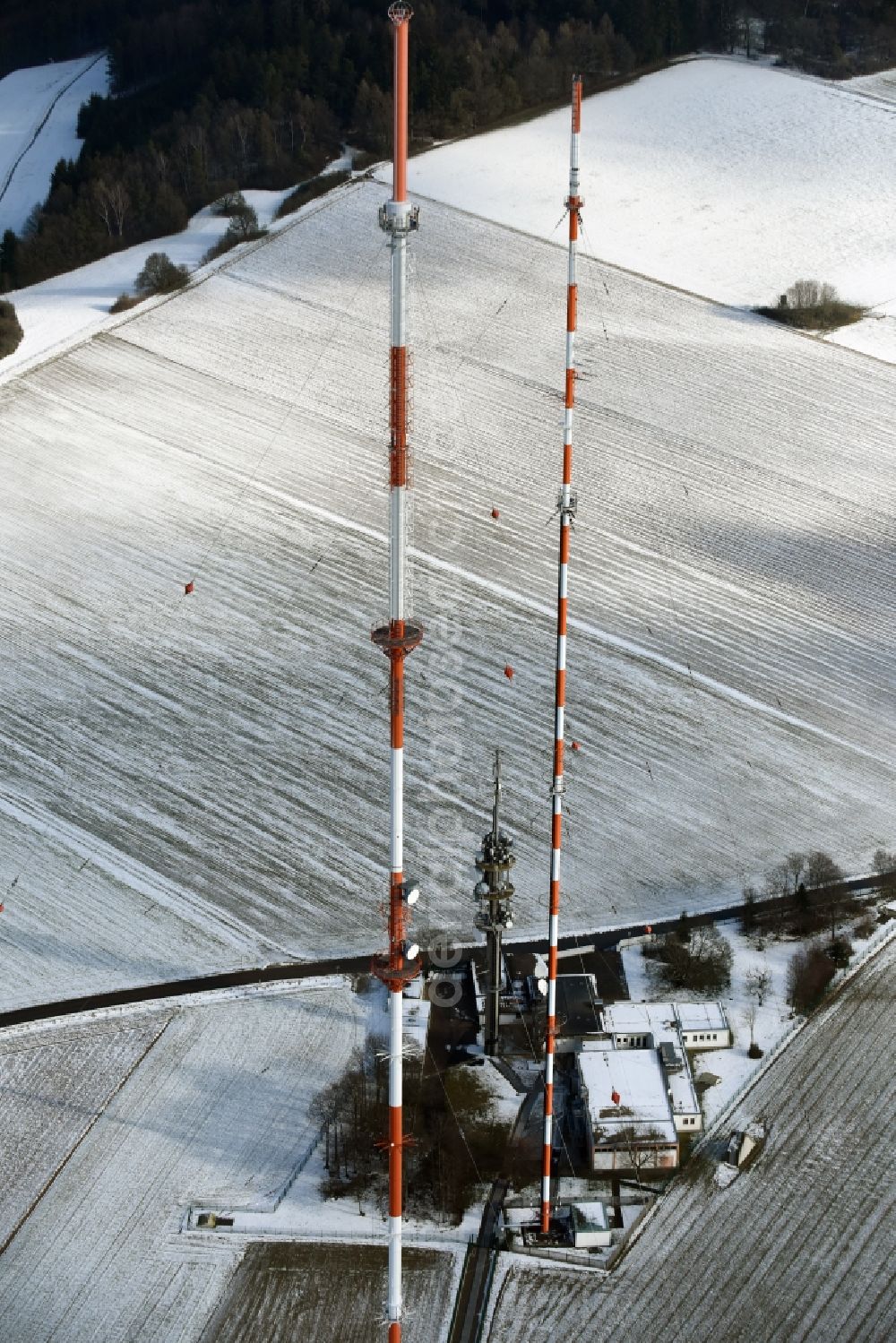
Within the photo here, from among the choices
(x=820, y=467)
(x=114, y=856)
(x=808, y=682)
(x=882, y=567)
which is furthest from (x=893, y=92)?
(x=114, y=856)

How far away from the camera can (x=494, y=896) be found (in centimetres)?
4941

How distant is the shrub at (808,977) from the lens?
2176 inches

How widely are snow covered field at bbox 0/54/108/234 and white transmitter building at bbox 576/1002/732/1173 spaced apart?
86.0m

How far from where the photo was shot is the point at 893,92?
12494 cm

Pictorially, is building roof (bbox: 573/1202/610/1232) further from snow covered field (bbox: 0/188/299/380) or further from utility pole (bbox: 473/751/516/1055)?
snow covered field (bbox: 0/188/299/380)

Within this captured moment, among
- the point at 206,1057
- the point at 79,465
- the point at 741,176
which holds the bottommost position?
the point at 206,1057

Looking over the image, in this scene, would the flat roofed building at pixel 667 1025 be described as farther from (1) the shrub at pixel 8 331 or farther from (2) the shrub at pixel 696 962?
(1) the shrub at pixel 8 331

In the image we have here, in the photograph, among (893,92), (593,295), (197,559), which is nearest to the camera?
(197,559)

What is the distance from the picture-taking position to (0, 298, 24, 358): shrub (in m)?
A: 96.8

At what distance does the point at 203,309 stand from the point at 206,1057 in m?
57.5

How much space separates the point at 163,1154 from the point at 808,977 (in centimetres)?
2043

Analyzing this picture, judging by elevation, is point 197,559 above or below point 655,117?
below

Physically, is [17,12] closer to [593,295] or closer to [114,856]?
[593,295]

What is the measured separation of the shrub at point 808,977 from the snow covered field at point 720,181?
4852 centimetres
